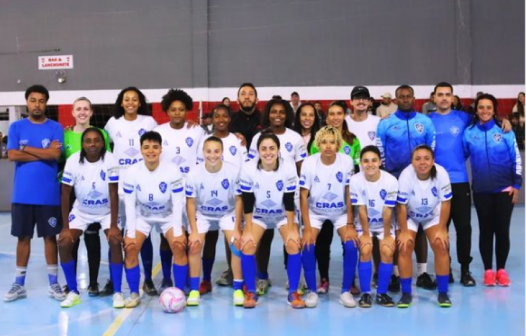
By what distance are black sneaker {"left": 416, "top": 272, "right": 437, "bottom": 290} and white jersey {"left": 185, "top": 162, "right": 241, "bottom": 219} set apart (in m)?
1.87

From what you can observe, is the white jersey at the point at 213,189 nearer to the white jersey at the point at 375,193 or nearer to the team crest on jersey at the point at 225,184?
the team crest on jersey at the point at 225,184

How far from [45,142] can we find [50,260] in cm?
101

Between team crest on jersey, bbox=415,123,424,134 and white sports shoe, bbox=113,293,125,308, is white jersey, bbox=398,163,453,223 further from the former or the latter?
white sports shoe, bbox=113,293,125,308

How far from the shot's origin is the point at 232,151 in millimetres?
5383

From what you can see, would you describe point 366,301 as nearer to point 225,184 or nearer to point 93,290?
point 225,184

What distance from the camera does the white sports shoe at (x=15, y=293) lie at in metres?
5.03

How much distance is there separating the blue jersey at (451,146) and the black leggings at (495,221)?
320 mm

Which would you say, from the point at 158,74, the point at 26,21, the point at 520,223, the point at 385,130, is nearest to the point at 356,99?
the point at 385,130

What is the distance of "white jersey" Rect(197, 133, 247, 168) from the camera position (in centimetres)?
537

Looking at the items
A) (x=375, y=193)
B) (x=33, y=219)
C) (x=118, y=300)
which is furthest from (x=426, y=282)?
(x=33, y=219)

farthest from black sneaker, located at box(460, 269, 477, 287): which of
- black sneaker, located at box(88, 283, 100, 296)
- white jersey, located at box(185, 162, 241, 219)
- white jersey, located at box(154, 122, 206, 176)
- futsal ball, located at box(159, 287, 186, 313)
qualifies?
black sneaker, located at box(88, 283, 100, 296)

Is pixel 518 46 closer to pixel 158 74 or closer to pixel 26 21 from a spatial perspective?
pixel 158 74

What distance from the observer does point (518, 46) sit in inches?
527

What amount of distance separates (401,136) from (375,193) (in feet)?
2.26
